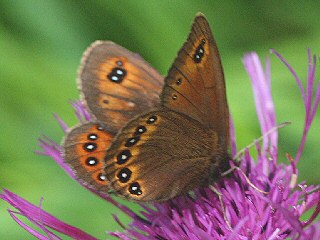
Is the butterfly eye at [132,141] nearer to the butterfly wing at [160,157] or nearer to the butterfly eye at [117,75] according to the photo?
the butterfly wing at [160,157]

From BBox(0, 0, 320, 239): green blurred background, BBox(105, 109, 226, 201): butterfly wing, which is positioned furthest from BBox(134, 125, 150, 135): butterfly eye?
BBox(0, 0, 320, 239): green blurred background

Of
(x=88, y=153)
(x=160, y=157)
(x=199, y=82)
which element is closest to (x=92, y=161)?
(x=88, y=153)

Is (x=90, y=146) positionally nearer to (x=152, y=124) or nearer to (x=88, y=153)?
(x=88, y=153)

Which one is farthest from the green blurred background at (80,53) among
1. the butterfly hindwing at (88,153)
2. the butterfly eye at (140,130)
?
the butterfly eye at (140,130)

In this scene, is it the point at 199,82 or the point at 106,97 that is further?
the point at 106,97

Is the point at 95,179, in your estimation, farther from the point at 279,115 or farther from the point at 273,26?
the point at 273,26

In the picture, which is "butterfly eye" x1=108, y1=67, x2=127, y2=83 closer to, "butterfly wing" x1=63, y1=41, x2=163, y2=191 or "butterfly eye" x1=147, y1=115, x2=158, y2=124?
Answer: "butterfly wing" x1=63, y1=41, x2=163, y2=191

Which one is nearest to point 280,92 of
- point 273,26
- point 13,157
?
point 273,26
